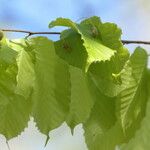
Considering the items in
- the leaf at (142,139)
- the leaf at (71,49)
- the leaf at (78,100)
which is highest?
the leaf at (71,49)

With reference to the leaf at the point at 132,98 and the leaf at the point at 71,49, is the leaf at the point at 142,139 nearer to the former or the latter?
the leaf at the point at 132,98

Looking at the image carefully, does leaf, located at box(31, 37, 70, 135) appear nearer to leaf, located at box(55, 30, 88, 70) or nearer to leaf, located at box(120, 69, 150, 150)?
leaf, located at box(55, 30, 88, 70)

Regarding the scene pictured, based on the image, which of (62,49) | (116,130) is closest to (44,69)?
(62,49)

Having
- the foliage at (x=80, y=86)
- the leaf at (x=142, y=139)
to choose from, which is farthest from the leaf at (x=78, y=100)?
the leaf at (x=142, y=139)

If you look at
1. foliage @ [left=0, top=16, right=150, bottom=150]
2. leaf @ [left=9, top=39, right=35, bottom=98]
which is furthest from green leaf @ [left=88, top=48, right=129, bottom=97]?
leaf @ [left=9, top=39, right=35, bottom=98]

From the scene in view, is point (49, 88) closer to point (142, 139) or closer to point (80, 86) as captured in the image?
point (80, 86)

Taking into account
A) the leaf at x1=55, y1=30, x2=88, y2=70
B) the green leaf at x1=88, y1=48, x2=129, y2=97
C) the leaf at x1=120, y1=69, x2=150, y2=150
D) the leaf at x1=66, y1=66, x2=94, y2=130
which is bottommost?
the leaf at x1=120, y1=69, x2=150, y2=150

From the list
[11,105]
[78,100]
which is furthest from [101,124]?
[11,105]
